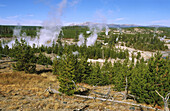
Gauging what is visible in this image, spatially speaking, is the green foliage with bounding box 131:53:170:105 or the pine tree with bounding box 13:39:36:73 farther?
the pine tree with bounding box 13:39:36:73

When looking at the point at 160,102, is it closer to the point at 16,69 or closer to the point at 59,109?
the point at 59,109

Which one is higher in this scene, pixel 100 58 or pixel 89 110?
pixel 89 110

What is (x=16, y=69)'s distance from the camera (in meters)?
29.9

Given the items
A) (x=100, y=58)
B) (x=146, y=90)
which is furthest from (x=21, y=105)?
(x=100, y=58)

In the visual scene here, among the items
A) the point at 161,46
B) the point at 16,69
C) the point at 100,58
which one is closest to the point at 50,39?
the point at 100,58

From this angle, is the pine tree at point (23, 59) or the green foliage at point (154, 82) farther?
the pine tree at point (23, 59)

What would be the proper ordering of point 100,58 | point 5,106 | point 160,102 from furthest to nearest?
point 100,58, point 160,102, point 5,106

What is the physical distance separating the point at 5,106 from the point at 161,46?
136813 mm

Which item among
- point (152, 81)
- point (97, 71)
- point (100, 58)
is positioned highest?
point (152, 81)

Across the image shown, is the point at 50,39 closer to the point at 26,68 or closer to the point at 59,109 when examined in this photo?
the point at 26,68

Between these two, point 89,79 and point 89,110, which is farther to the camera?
point 89,79

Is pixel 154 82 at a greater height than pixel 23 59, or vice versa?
pixel 23 59

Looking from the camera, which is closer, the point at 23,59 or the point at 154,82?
the point at 154,82

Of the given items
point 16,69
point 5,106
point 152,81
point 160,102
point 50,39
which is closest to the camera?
point 5,106
